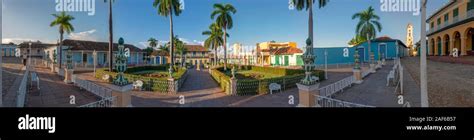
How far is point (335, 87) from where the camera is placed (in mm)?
7203

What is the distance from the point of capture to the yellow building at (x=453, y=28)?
38.5 ft

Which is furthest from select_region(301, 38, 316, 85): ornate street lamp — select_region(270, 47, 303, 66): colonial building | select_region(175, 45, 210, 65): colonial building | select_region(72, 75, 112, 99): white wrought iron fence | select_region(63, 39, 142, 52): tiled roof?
select_region(175, 45, 210, 65): colonial building

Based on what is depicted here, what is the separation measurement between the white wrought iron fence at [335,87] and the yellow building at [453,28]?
31.4ft

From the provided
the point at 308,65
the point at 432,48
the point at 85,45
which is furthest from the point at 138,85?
the point at 432,48

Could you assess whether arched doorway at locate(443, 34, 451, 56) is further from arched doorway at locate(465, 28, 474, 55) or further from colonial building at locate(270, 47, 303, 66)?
colonial building at locate(270, 47, 303, 66)

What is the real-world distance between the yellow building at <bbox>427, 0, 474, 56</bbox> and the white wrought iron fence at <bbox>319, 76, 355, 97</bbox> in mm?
9565

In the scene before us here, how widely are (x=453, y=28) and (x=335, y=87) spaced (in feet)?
41.2

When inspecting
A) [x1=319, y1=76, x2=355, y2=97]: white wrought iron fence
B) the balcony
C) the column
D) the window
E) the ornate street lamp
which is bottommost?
[x1=319, y1=76, x2=355, y2=97]: white wrought iron fence

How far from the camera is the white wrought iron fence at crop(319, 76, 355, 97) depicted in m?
6.57

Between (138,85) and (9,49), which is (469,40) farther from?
(9,49)
